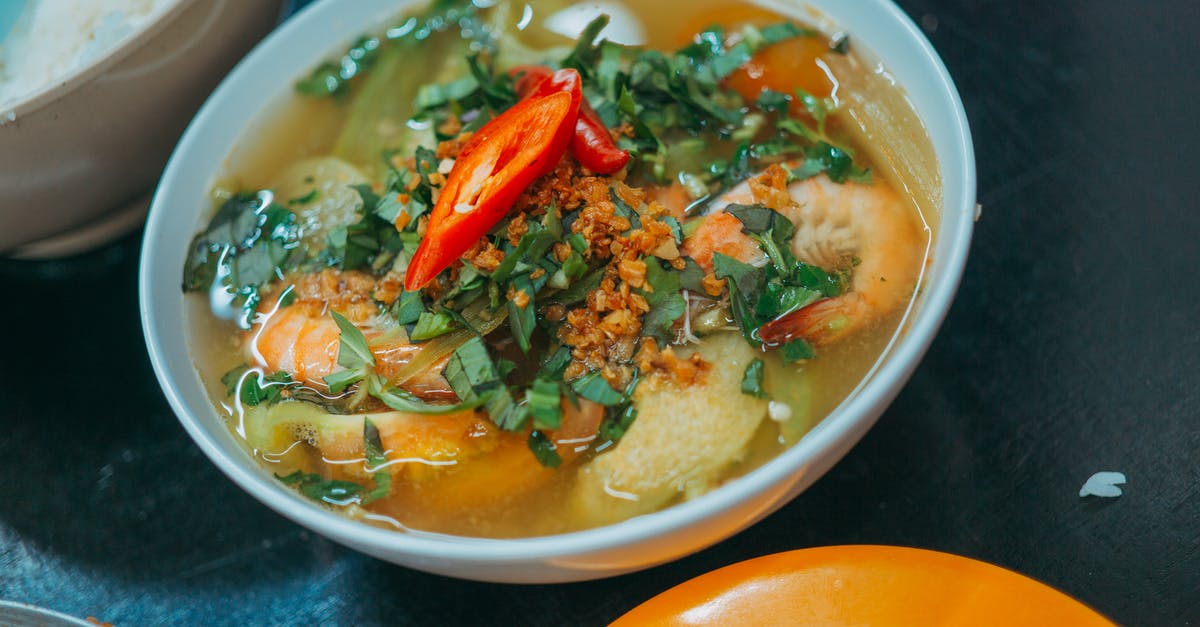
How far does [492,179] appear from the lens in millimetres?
1463

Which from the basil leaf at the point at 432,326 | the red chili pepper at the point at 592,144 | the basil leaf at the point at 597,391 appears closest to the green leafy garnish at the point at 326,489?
the basil leaf at the point at 432,326

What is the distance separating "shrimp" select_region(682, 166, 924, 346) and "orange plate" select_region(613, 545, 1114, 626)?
14.3 inches

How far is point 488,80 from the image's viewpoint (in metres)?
1.89

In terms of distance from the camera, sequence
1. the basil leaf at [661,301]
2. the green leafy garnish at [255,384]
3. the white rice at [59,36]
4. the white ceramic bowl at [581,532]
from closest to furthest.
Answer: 1. the white ceramic bowl at [581,532]
2. the basil leaf at [661,301]
3. the green leafy garnish at [255,384]
4. the white rice at [59,36]

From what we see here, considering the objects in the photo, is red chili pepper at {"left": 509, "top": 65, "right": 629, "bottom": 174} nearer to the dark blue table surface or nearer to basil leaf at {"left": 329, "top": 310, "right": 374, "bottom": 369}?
basil leaf at {"left": 329, "top": 310, "right": 374, "bottom": 369}

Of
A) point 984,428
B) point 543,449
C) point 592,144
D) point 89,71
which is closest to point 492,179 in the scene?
point 592,144

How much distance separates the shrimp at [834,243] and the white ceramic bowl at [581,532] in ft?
0.21

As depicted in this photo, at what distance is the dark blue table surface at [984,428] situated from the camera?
1.56m

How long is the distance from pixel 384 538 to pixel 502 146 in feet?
1.97

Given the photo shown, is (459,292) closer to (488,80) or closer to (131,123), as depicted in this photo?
(488,80)

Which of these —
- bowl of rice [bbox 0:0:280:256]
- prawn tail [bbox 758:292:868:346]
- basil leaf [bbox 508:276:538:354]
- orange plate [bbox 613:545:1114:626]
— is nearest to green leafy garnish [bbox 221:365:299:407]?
basil leaf [bbox 508:276:538:354]

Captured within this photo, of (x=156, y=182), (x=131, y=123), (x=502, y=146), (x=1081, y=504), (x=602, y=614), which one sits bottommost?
(x=602, y=614)

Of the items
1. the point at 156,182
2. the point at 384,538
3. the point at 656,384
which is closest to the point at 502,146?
the point at 656,384

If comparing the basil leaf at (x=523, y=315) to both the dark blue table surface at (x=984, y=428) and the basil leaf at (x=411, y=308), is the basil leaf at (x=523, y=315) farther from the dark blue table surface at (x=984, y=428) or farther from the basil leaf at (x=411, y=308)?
the dark blue table surface at (x=984, y=428)
